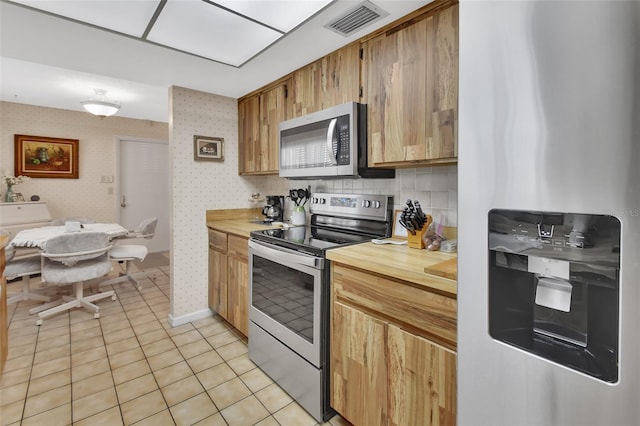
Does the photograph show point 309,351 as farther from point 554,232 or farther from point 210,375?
point 554,232

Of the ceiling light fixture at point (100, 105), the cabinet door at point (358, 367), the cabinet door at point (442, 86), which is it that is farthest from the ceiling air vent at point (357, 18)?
the ceiling light fixture at point (100, 105)

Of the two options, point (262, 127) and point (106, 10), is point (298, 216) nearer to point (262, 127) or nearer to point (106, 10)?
point (262, 127)

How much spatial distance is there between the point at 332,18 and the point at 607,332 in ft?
5.50

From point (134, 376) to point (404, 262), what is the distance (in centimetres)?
193

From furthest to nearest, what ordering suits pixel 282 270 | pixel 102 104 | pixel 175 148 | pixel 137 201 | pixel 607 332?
pixel 137 201 → pixel 102 104 → pixel 175 148 → pixel 282 270 → pixel 607 332

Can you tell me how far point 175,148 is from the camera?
9.00ft

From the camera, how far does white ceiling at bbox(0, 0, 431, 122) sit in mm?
1561

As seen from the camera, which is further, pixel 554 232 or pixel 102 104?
pixel 102 104

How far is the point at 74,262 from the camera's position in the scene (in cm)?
292

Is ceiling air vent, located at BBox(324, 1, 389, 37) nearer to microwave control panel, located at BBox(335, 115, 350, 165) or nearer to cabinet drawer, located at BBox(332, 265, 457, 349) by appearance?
microwave control panel, located at BBox(335, 115, 350, 165)

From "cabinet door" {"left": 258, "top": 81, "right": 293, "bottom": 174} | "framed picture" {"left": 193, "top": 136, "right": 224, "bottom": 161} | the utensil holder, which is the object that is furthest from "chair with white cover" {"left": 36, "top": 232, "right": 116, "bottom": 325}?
Result: the utensil holder

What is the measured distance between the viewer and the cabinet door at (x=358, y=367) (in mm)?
1387


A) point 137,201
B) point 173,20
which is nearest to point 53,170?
point 137,201

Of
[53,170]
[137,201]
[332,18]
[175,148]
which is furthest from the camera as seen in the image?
[137,201]
